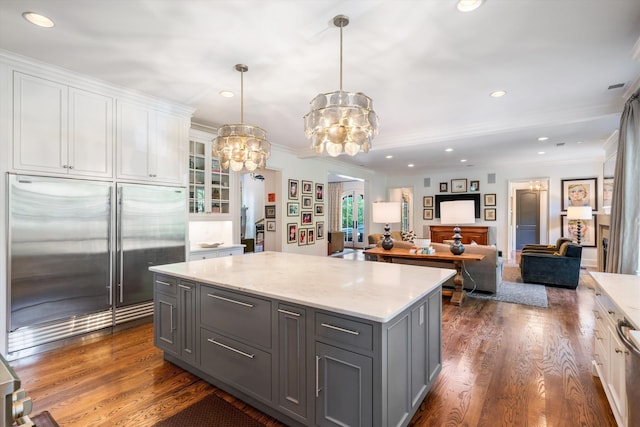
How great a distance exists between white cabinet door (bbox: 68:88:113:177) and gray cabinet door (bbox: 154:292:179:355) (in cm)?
156

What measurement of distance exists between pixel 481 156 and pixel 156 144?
6.48m

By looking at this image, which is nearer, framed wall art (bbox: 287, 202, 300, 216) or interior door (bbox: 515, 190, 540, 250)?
framed wall art (bbox: 287, 202, 300, 216)

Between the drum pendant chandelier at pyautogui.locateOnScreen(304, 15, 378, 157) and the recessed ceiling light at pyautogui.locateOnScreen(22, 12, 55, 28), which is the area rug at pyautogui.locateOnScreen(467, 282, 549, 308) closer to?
the drum pendant chandelier at pyautogui.locateOnScreen(304, 15, 378, 157)

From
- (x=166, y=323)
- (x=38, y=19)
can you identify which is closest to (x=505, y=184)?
A: (x=166, y=323)

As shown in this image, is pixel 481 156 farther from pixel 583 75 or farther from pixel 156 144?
pixel 156 144

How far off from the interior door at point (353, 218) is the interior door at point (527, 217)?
506cm

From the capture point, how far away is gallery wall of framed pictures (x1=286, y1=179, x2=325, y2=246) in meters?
6.45

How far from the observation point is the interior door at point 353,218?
11.6m

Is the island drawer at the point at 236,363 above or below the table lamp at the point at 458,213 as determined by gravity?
below

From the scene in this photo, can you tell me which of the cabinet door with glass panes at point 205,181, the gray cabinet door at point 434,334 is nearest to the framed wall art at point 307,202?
the cabinet door with glass panes at point 205,181

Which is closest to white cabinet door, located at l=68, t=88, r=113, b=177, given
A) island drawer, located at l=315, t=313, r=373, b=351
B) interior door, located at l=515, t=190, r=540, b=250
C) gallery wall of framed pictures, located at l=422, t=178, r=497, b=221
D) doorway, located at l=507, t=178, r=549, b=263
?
island drawer, located at l=315, t=313, r=373, b=351

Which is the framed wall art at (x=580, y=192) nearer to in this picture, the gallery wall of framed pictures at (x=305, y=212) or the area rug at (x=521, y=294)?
the area rug at (x=521, y=294)

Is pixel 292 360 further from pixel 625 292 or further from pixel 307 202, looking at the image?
pixel 307 202

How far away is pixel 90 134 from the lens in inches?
124
